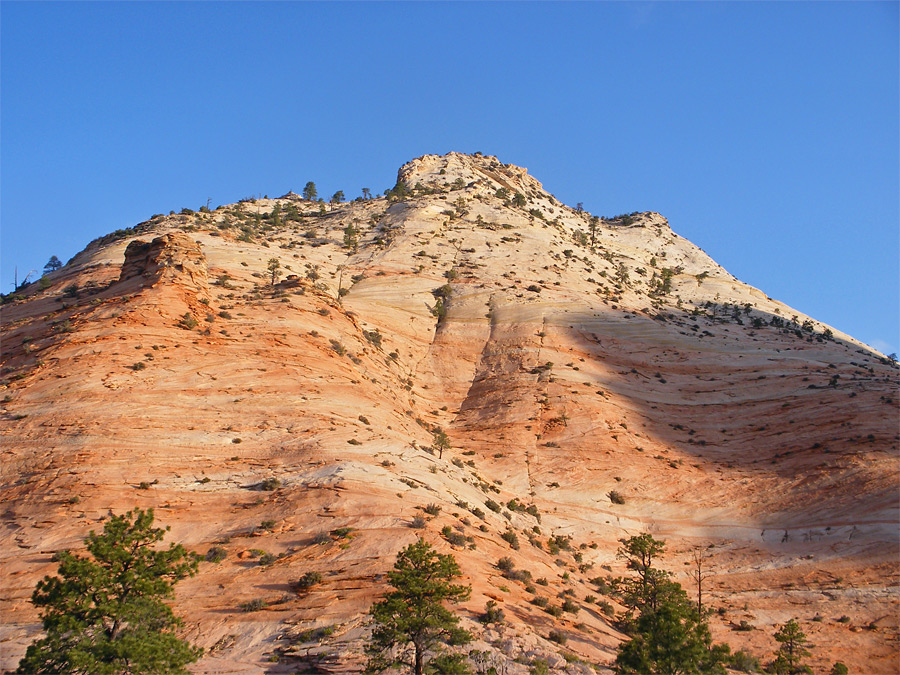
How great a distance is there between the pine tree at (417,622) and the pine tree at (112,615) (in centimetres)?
506

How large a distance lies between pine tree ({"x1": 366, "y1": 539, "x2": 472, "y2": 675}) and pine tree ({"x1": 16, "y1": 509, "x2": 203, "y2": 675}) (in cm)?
506

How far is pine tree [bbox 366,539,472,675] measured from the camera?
20.0 m

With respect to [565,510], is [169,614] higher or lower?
lower

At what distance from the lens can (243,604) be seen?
23.7 meters

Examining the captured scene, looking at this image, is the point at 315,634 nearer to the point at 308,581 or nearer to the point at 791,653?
the point at 308,581

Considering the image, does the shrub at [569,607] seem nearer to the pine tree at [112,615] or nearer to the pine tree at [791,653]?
the pine tree at [791,653]

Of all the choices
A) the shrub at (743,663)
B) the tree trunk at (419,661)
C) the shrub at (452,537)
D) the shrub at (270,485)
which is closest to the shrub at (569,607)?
the shrub at (452,537)

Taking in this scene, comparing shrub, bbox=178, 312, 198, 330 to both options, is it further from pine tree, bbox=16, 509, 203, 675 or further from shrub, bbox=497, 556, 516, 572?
shrub, bbox=497, 556, 516, 572

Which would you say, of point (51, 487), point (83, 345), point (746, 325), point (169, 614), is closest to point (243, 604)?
point (169, 614)

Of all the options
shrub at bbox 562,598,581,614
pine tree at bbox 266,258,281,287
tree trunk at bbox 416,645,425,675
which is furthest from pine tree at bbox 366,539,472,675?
pine tree at bbox 266,258,281,287

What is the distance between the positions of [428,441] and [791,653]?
68.5 ft

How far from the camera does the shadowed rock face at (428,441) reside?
25688 millimetres

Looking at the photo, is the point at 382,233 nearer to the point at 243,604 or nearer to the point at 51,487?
the point at 51,487

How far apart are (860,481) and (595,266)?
137ft
